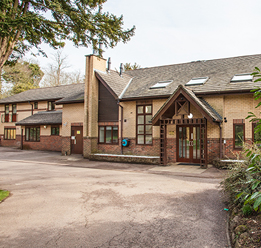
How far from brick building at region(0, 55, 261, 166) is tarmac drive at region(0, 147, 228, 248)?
188 inches

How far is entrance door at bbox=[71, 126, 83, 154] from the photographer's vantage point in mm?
19094

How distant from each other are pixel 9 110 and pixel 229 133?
26.6 m

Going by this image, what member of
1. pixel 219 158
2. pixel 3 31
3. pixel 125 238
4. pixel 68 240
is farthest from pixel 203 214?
pixel 219 158

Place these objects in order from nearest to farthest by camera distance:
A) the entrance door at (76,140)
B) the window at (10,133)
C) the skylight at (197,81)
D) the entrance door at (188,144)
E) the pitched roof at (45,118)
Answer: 1. the entrance door at (188,144)
2. the skylight at (197,81)
3. the entrance door at (76,140)
4. the pitched roof at (45,118)
5. the window at (10,133)

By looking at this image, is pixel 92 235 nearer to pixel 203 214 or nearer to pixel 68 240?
pixel 68 240

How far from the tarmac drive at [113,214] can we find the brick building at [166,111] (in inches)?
188

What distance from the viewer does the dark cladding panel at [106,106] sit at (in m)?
17.2

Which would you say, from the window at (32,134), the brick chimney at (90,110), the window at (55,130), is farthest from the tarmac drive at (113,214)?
the window at (32,134)

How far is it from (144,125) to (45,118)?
13.0 metres

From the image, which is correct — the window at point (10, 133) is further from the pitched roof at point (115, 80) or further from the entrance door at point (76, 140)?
the pitched roof at point (115, 80)

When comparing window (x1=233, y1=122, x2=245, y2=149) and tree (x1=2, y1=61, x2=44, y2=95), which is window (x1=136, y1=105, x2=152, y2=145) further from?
tree (x1=2, y1=61, x2=44, y2=95)

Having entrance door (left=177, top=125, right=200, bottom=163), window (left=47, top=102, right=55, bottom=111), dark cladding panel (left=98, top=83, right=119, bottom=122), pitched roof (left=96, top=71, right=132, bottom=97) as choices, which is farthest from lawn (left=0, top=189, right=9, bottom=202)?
window (left=47, top=102, right=55, bottom=111)

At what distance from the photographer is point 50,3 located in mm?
7359

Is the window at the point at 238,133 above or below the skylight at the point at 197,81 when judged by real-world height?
below
